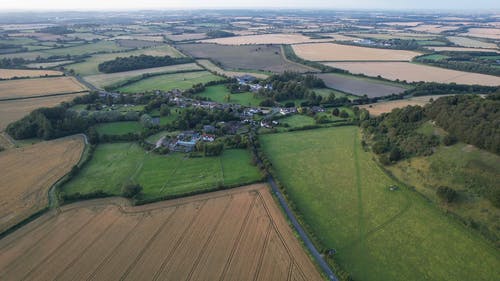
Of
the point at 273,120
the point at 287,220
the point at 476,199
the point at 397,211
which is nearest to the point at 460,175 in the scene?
the point at 476,199

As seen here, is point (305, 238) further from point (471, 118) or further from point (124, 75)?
point (124, 75)

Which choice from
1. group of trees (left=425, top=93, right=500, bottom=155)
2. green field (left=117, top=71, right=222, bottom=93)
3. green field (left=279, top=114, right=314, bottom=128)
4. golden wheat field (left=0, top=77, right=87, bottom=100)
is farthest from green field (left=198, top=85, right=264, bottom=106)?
group of trees (left=425, top=93, right=500, bottom=155)

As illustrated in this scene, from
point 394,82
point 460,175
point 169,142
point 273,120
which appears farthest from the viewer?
point 394,82

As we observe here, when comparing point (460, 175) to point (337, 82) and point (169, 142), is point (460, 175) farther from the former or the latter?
point (337, 82)

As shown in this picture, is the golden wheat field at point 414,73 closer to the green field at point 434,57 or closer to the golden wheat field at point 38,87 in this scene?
the green field at point 434,57

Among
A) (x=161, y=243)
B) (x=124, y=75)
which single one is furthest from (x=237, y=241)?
(x=124, y=75)
